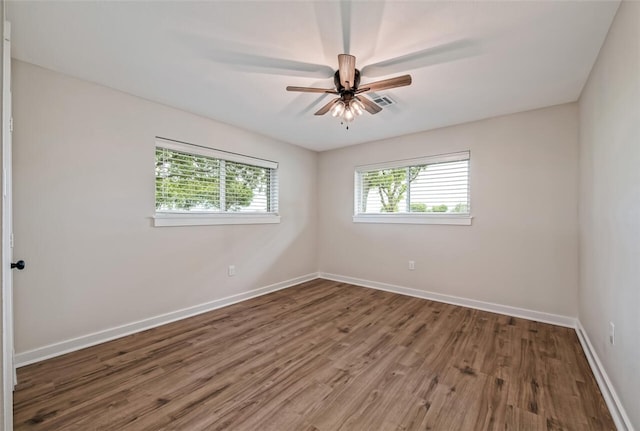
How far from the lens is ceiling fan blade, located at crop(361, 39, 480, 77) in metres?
1.97

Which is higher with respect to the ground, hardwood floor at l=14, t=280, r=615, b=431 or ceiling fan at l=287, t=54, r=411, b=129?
ceiling fan at l=287, t=54, r=411, b=129

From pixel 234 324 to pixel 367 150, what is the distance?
3.26 metres

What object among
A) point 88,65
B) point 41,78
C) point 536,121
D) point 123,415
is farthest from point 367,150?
point 123,415

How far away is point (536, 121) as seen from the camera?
10.2 feet

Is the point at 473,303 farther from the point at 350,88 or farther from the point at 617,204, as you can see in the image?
the point at 350,88

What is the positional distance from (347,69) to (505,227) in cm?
271

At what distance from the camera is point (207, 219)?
11.1 ft

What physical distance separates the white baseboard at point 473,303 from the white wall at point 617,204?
23.7 inches

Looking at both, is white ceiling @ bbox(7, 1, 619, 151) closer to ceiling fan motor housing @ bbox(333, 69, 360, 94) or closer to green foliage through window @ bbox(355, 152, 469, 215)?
ceiling fan motor housing @ bbox(333, 69, 360, 94)

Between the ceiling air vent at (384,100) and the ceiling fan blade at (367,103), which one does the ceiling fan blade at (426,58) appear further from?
the ceiling air vent at (384,100)

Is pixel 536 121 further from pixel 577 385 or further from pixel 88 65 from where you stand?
pixel 88 65

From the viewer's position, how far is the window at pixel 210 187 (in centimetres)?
307

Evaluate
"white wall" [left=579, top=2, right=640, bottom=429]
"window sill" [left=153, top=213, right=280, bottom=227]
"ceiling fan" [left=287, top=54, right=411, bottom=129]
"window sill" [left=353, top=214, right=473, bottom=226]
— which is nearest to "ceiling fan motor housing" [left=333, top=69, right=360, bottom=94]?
"ceiling fan" [left=287, top=54, right=411, bottom=129]

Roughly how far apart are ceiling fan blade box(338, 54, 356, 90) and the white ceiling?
0.42 ft
